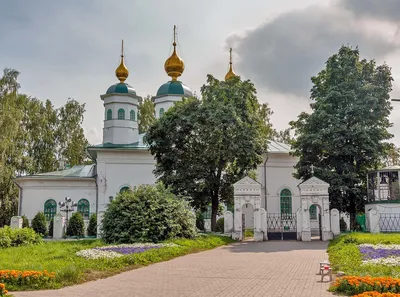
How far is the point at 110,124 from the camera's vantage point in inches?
1371

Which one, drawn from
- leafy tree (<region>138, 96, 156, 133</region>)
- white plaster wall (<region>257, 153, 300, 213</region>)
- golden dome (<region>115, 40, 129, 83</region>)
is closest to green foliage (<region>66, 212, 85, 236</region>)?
golden dome (<region>115, 40, 129, 83</region>)

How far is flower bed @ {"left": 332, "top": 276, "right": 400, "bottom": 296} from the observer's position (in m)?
8.34

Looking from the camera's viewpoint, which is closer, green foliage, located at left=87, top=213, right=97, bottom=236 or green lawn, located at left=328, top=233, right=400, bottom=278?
green lawn, located at left=328, top=233, right=400, bottom=278

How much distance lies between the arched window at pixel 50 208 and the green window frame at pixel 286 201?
656 inches

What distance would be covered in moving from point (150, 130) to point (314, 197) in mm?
10204

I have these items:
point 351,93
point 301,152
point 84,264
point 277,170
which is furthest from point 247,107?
point 84,264

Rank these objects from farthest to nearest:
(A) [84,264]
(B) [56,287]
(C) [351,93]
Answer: (C) [351,93]
(A) [84,264]
(B) [56,287]

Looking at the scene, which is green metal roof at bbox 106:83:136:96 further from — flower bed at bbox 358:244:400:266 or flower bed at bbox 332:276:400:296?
flower bed at bbox 332:276:400:296

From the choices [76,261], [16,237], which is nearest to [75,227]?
[16,237]

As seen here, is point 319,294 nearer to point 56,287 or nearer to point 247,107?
point 56,287

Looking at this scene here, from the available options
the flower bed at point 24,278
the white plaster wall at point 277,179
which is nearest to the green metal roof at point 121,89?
the white plaster wall at point 277,179

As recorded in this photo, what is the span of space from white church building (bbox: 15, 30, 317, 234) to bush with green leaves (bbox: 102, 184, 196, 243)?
11630 mm

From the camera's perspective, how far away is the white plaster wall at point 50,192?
32.5 metres

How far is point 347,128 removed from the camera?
1043 inches
